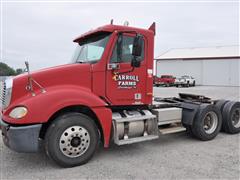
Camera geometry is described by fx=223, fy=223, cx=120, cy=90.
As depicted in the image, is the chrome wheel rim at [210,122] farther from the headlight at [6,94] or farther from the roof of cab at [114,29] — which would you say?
the headlight at [6,94]

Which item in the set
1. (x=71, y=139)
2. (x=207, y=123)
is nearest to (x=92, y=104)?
(x=71, y=139)

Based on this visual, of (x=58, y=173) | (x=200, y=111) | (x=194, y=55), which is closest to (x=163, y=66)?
(x=194, y=55)

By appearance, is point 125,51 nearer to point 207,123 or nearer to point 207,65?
point 207,123

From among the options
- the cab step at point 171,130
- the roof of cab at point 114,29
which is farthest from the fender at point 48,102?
the cab step at point 171,130

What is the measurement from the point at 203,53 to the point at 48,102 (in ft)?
133

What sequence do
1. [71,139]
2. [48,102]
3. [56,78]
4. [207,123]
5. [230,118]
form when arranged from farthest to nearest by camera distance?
[230,118]
[207,123]
[56,78]
[71,139]
[48,102]

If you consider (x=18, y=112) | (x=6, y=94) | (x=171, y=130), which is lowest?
(x=171, y=130)

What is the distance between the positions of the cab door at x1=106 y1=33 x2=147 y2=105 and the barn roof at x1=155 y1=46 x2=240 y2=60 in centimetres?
3491

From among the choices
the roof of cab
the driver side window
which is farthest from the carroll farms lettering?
the roof of cab

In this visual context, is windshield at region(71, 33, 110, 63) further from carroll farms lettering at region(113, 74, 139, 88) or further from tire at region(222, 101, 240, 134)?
tire at region(222, 101, 240, 134)

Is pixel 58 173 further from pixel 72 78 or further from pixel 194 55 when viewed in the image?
pixel 194 55

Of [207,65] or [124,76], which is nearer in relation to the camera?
[124,76]

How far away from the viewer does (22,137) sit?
3729mm

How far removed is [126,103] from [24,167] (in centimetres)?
237
